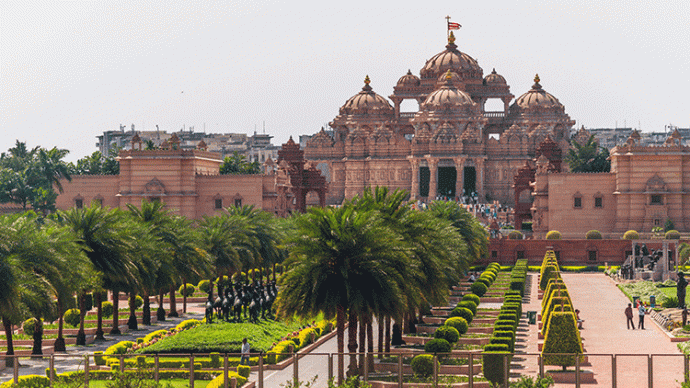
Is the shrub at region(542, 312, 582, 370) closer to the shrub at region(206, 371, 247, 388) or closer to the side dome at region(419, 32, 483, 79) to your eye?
the shrub at region(206, 371, 247, 388)

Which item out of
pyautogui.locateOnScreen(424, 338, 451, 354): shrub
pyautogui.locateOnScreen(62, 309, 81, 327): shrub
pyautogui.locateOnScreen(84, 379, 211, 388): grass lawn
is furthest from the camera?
pyautogui.locateOnScreen(62, 309, 81, 327): shrub

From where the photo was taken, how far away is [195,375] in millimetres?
36625

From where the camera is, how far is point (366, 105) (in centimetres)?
15062

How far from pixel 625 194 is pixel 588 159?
3409 centimetres

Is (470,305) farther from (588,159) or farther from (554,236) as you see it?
(588,159)

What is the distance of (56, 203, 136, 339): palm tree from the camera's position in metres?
49.6

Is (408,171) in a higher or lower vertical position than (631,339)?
higher

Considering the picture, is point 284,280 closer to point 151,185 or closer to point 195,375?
point 195,375

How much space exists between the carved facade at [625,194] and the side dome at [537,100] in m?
45.2

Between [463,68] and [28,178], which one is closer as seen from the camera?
[28,178]

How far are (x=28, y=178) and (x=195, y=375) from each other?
70490 mm

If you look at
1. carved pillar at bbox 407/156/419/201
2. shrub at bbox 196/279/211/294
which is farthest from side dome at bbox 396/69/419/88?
shrub at bbox 196/279/211/294

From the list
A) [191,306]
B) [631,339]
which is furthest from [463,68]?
[631,339]

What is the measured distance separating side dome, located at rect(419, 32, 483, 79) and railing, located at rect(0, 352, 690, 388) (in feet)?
369
